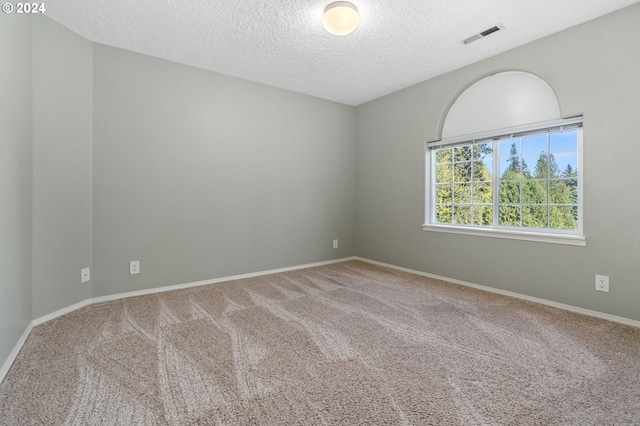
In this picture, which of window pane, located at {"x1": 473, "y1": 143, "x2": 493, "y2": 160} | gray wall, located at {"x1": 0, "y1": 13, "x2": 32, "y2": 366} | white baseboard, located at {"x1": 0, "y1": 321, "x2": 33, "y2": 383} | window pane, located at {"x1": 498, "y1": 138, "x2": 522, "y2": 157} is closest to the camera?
white baseboard, located at {"x1": 0, "y1": 321, "x2": 33, "y2": 383}

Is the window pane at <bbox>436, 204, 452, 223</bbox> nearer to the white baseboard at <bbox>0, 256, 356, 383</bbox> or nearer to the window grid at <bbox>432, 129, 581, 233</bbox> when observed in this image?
the window grid at <bbox>432, 129, 581, 233</bbox>

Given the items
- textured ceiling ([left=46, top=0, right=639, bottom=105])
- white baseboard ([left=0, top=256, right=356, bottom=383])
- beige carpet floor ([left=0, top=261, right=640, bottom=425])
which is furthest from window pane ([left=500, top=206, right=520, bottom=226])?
white baseboard ([left=0, top=256, right=356, bottom=383])

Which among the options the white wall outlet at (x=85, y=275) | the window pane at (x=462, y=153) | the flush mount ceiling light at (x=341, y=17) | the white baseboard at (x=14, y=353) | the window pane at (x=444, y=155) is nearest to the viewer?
the white baseboard at (x=14, y=353)

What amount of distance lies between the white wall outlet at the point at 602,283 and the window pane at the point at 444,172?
68.1 inches

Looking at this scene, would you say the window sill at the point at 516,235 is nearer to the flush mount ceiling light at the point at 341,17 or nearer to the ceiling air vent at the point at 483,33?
the ceiling air vent at the point at 483,33

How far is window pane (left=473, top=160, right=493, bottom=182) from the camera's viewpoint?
3.33 m

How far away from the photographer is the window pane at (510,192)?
10.2 ft

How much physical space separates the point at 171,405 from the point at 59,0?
295 cm

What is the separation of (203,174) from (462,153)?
311cm

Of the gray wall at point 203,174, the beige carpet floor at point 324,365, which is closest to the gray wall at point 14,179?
the beige carpet floor at point 324,365

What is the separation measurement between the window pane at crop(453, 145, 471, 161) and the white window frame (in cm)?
8

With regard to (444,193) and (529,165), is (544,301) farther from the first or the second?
(444,193)

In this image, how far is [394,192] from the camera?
417 cm

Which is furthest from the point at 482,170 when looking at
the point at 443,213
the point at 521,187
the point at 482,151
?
the point at 443,213
